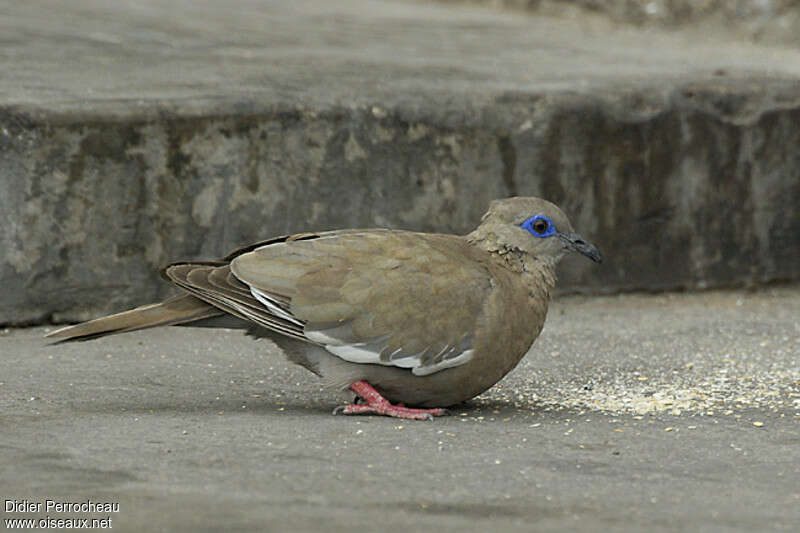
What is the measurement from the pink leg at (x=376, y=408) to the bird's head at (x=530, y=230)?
2.13ft

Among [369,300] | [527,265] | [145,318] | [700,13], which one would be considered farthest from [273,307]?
[700,13]

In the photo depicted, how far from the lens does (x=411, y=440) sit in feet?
12.7

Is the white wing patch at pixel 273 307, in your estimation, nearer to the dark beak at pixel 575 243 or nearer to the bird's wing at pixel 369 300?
the bird's wing at pixel 369 300

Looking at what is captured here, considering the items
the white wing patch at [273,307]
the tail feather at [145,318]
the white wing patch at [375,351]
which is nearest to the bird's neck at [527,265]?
the white wing patch at [375,351]

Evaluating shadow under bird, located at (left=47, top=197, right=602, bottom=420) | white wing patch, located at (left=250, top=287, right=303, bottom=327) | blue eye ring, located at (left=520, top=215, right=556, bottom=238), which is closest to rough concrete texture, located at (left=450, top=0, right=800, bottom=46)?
blue eye ring, located at (left=520, top=215, right=556, bottom=238)

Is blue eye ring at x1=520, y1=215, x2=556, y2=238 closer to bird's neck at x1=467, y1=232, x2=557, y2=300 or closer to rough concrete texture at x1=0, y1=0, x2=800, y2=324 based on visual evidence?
bird's neck at x1=467, y1=232, x2=557, y2=300

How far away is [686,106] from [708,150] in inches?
10.4

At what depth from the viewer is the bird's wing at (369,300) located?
13.5ft

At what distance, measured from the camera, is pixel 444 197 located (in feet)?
20.4

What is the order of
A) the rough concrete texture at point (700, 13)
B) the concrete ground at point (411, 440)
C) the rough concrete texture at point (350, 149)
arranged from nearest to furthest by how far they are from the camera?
1. the concrete ground at point (411, 440)
2. the rough concrete texture at point (350, 149)
3. the rough concrete texture at point (700, 13)

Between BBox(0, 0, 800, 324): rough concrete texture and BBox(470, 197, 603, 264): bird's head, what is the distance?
5.68 ft

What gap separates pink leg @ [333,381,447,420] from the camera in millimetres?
4188

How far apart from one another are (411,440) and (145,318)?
101 cm

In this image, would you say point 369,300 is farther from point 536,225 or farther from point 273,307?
point 536,225
